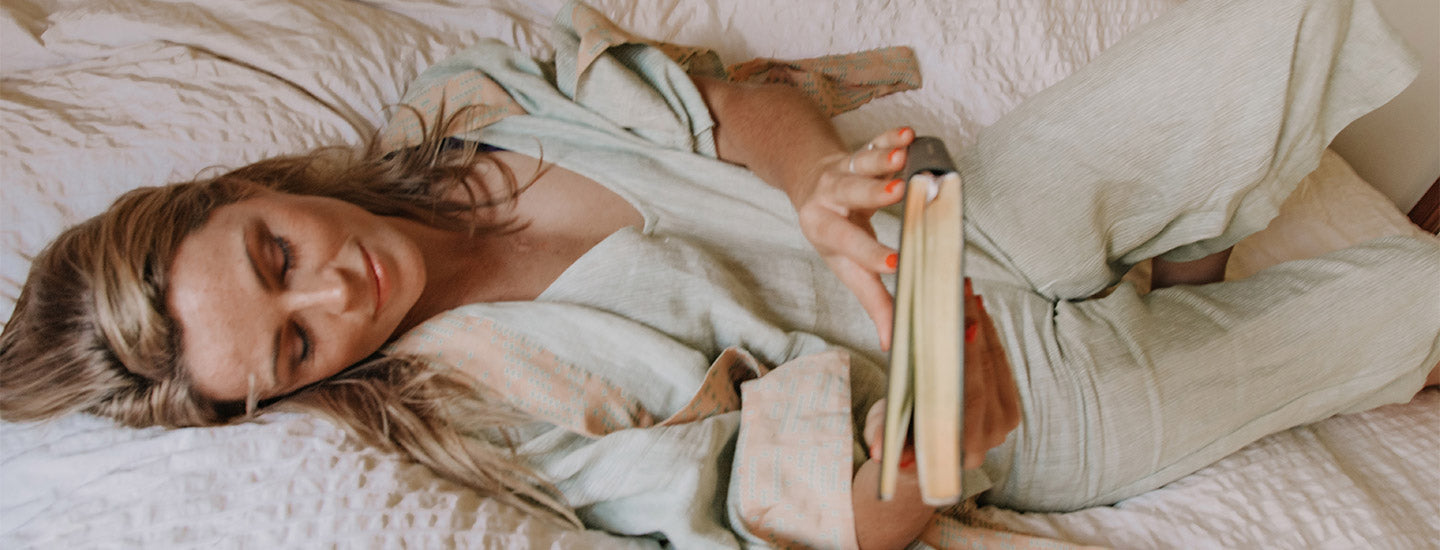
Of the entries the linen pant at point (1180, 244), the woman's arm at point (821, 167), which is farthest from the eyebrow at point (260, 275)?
the linen pant at point (1180, 244)

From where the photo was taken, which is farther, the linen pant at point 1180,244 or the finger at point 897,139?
the linen pant at point 1180,244

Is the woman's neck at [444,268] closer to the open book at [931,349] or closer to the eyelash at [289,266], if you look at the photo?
the eyelash at [289,266]

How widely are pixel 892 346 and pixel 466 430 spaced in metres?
0.54

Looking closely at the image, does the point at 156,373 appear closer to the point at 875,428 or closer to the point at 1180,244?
the point at 875,428

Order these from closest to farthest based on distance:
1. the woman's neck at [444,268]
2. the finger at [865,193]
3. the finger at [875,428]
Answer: the finger at [865,193]
the finger at [875,428]
the woman's neck at [444,268]

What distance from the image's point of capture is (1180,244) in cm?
93

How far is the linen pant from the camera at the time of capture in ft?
2.65

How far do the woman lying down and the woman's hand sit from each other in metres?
0.02

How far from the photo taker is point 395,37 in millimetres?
1183

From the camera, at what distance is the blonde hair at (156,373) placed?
78 cm

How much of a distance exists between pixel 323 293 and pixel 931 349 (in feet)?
1.94

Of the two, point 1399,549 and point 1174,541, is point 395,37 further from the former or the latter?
point 1399,549

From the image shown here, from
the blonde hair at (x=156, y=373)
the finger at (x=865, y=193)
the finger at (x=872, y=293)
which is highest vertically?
the finger at (x=865, y=193)

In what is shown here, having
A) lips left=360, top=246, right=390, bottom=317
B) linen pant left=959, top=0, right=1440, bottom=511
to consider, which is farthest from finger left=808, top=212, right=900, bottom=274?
lips left=360, top=246, right=390, bottom=317
